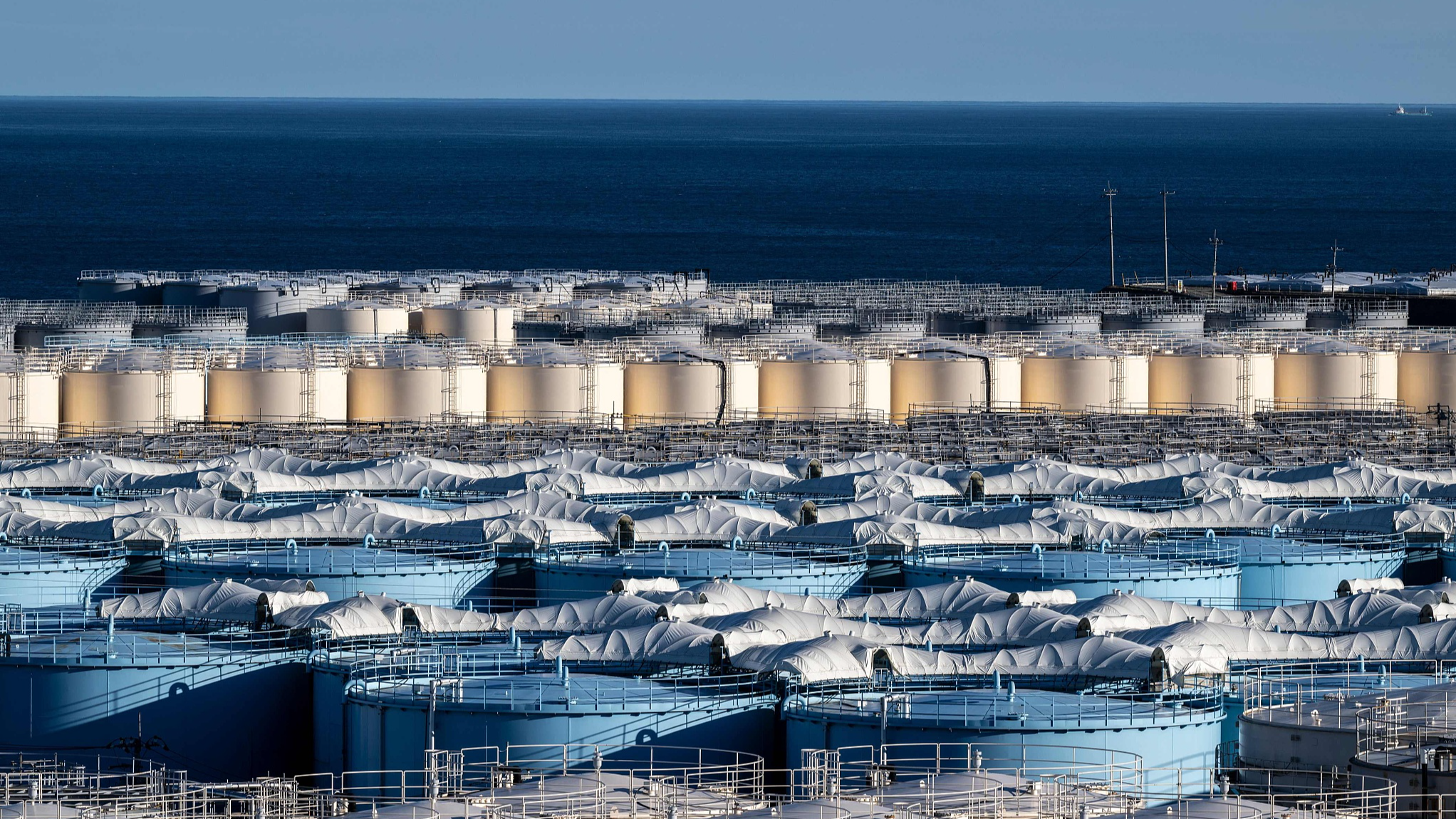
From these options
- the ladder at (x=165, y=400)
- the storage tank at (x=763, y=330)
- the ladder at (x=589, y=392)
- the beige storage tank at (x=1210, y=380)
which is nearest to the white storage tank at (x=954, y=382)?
the storage tank at (x=763, y=330)

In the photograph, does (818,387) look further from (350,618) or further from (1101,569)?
(350,618)

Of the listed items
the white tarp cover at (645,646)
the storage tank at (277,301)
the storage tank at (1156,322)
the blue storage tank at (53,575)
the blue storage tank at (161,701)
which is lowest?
the blue storage tank at (161,701)

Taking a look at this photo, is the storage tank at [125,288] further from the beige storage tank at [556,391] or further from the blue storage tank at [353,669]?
the blue storage tank at [353,669]

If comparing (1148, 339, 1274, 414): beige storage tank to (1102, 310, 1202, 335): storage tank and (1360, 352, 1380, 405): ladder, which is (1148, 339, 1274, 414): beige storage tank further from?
(1102, 310, 1202, 335): storage tank

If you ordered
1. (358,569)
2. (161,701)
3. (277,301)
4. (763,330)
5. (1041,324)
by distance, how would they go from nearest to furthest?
(161,701) < (358,569) < (763,330) < (1041,324) < (277,301)

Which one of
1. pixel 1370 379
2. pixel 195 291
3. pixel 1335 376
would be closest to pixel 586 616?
pixel 1335 376

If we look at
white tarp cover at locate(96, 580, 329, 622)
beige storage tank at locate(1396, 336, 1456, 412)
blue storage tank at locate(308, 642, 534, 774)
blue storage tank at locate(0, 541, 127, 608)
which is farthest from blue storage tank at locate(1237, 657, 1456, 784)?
beige storage tank at locate(1396, 336, 1456, 412)
